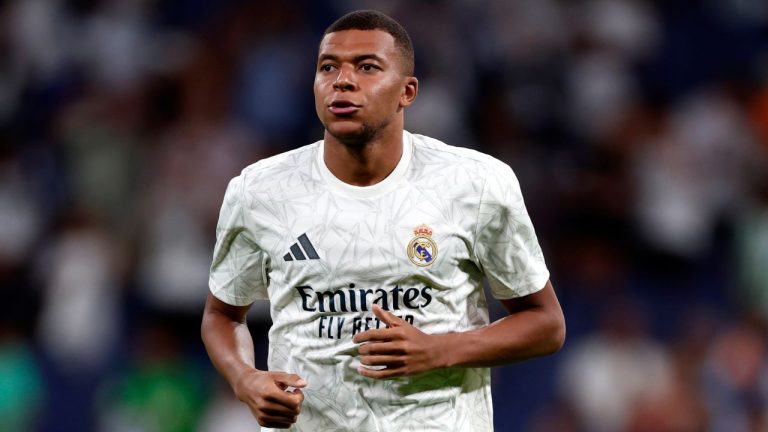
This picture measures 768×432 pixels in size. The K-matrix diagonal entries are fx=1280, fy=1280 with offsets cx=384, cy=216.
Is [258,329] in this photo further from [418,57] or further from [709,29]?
[709,29]

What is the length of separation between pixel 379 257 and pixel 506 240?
16.3 inches

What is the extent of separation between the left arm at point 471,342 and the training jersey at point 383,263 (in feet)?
0.26

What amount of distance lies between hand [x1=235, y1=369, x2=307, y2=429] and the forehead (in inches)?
39.0

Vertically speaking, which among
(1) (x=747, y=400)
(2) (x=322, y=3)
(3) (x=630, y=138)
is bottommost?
(1) (x=747, y=400)

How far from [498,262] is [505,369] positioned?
185 inches

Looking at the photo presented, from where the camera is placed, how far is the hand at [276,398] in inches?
142

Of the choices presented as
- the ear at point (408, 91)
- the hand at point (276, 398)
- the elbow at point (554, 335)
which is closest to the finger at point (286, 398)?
the hand at point (276, 398)

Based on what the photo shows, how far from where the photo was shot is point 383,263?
151 inches

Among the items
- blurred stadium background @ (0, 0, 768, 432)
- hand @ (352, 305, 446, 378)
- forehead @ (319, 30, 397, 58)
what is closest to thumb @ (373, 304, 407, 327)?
hand @ (352, 305, 446, 378)

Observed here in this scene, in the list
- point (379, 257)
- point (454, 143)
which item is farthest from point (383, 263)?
point (454, 143)

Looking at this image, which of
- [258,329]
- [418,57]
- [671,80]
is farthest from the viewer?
[671,80]

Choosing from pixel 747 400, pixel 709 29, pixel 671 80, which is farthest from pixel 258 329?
pixel 709 29

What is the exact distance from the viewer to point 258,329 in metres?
8.27

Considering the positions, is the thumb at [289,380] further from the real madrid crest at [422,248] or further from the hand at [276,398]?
the real madrid crest at [422,248]
